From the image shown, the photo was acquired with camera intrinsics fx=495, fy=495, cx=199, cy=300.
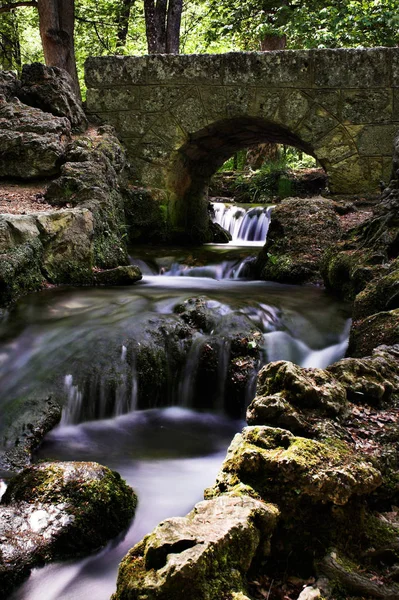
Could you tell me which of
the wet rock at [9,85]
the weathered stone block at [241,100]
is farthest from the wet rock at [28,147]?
the weathered stone block at [241,100]

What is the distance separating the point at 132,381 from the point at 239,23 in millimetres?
11804

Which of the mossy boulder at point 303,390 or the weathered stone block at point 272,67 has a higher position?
the weathered stone block at point 272,67

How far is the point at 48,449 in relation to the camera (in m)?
3.54

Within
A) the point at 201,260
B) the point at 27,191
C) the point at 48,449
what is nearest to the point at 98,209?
the point at 27,191

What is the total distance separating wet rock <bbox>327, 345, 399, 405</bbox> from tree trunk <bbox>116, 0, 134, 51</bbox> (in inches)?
572

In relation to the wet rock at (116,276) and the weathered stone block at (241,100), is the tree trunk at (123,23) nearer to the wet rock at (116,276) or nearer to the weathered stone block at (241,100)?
the weathered stone block at (241,100)

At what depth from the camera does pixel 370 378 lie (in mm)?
2580

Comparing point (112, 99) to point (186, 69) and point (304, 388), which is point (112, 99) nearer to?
point (186, 69)

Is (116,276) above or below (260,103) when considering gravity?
below

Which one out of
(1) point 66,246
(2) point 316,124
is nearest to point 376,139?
(2) point 316,124

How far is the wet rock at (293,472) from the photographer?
73.0 inches

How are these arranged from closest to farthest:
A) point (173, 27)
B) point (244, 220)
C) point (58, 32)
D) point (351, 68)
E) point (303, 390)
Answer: point (303, 390), point (351, 68), point (58, 32), point (244, 220), point (173, 27)

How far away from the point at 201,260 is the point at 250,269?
0.89 m

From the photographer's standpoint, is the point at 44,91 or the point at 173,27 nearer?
the point at 44,91
